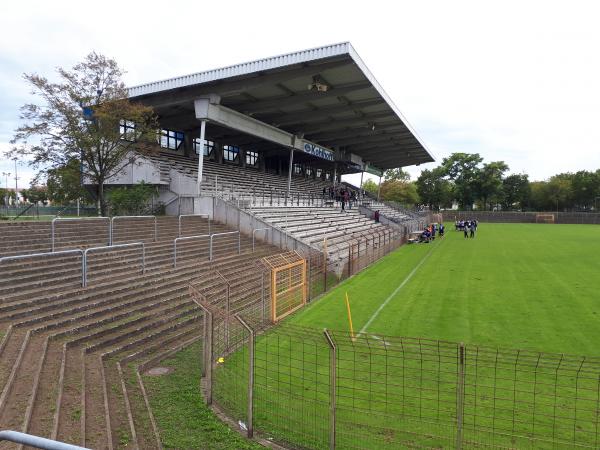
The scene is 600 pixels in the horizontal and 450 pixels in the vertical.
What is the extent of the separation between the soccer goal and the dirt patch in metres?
79.3

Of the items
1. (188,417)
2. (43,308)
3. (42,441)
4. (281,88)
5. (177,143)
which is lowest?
(188,417)

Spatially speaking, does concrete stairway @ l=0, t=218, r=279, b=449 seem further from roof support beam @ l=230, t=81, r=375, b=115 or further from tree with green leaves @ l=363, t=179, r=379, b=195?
tree with green leaves @ l=363, t=179, r=379, b=195

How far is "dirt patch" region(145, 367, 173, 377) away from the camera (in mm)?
7506

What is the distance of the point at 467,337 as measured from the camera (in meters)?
9.48

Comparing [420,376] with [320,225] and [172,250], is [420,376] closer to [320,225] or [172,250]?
[172,250]

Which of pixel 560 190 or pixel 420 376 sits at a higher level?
pixel 560 190

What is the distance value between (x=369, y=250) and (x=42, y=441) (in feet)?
66.5

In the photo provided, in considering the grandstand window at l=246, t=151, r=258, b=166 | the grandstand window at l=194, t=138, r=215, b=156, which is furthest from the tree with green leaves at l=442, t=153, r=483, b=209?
the grandstand window at l=194, t=138, r=215, b=156

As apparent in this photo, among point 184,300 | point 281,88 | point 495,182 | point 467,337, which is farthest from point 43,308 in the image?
point 495,182

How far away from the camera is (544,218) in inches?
2913

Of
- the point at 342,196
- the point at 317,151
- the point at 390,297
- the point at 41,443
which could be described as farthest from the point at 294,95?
the point at 41,443

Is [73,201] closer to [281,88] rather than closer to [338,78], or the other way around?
[281,88]

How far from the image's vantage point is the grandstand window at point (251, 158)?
41.7 metres

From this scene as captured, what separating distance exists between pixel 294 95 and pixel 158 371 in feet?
73.6
